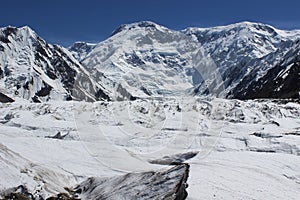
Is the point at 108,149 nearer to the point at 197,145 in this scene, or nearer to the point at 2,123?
the point at 197,145

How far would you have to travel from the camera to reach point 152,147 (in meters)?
52.3

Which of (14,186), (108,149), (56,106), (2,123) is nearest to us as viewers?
(14,186)

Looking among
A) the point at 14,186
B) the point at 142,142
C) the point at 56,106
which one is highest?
the point at 56,106

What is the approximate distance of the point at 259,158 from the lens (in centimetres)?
3375

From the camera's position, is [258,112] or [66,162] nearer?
[66,162]

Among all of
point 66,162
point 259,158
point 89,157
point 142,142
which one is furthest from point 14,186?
point 142,142

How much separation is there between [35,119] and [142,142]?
23.8 m

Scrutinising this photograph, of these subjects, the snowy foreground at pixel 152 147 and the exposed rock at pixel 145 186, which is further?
the snowy foreground at pixel 152 147

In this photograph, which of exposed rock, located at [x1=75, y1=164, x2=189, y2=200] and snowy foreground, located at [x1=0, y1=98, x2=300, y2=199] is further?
Result: snowy foreground, located at [x1=0, y1=98, x2=300, y2=199]

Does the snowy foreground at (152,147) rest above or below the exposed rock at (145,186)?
above

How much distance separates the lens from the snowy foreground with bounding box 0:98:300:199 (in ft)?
81.0

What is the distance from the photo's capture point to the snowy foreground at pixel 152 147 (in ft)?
81.0

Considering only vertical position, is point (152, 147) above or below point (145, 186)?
above

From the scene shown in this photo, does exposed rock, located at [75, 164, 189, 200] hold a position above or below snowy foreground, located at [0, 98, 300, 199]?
below
